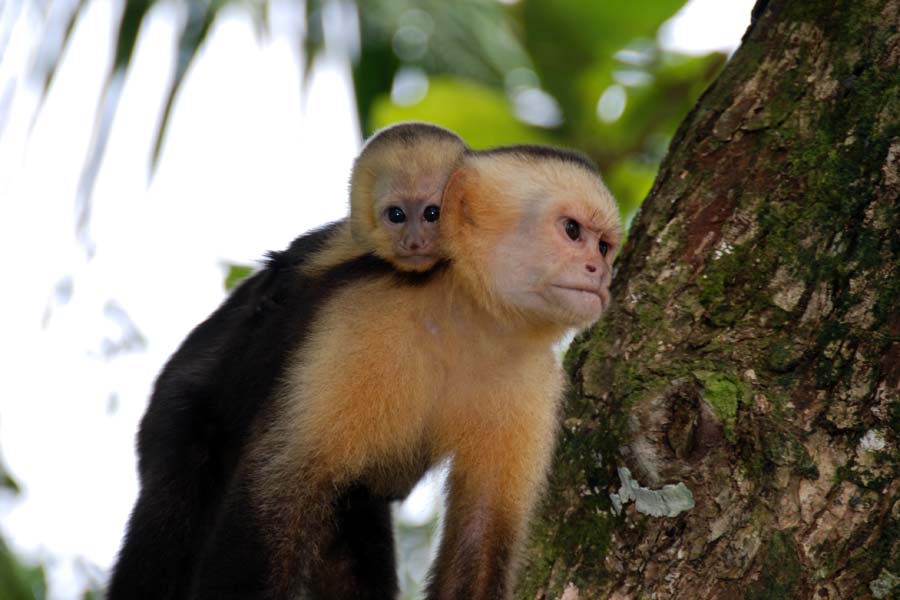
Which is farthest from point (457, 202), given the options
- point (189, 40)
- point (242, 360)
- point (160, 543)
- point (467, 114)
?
point (189, 40)

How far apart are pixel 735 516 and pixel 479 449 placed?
0.80 m

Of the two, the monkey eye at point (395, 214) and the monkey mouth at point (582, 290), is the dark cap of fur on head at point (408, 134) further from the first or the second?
the monkey mouth at point (582, 290)

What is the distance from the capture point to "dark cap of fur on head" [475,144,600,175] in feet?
10.6

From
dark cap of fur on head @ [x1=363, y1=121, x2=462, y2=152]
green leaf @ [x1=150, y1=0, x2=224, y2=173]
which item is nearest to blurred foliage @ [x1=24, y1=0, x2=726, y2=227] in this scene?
green leaf @ [x1=150, y1=0, x2=224, y2=173]

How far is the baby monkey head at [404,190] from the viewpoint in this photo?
310 cm

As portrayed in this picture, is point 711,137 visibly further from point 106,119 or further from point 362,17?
point 106,119

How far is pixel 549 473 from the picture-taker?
10.3ft

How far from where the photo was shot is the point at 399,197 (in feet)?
10.4

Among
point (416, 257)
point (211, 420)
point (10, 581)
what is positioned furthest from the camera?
point (10, 581)

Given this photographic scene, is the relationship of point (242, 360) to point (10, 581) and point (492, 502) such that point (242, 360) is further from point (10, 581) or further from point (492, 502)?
point (10, 581)

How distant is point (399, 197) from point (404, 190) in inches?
1.2

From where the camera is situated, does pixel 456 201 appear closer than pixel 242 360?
Yes

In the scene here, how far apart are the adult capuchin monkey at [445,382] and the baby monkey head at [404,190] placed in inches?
2.1

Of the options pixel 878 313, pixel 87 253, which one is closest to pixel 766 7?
pixel 878 313
